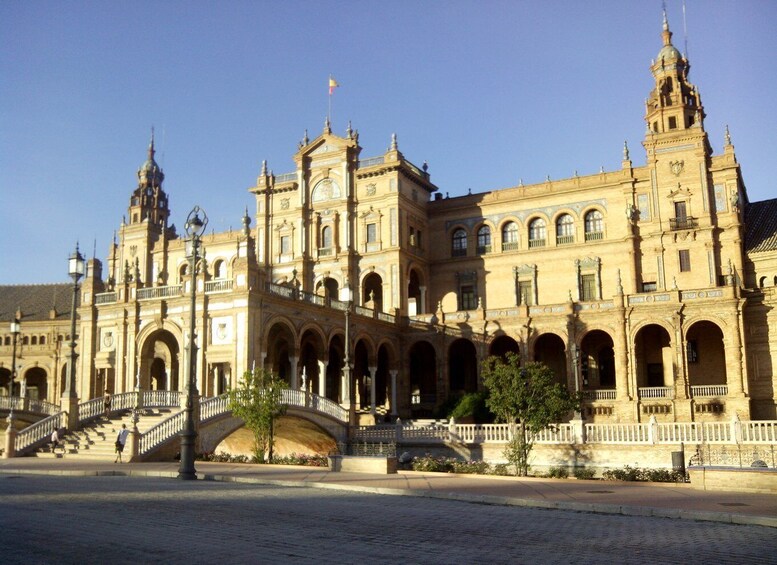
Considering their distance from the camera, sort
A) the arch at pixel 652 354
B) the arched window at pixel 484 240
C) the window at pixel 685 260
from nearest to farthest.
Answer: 1. the arch at pixel 652 354
2. the window at pixel 685 260
3. the arched window at pixel 484 240

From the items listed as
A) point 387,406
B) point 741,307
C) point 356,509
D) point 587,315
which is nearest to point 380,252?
point 387,406

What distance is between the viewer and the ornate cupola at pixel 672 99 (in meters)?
51.9

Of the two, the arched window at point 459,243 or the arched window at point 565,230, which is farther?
the arched window at point 459,243

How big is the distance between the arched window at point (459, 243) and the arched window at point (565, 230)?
7.13 meters

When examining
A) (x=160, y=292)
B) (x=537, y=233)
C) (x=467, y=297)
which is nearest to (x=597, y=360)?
(x=537, y=233)

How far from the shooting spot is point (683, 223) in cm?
4950

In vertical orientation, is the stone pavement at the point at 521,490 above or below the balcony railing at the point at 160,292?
below

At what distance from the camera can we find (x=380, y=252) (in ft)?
179

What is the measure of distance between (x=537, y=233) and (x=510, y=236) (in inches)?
82.2

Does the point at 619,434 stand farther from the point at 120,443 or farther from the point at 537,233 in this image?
the point at 537,233

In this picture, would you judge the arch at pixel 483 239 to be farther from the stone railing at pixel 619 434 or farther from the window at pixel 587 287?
the stone railing at pixel 619 434

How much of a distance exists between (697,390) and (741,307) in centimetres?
538

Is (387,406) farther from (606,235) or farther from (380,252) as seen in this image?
(606,235)

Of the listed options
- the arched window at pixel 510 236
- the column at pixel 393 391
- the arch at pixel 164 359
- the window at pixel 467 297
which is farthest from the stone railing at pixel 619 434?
the arched window at pixel 510 236
